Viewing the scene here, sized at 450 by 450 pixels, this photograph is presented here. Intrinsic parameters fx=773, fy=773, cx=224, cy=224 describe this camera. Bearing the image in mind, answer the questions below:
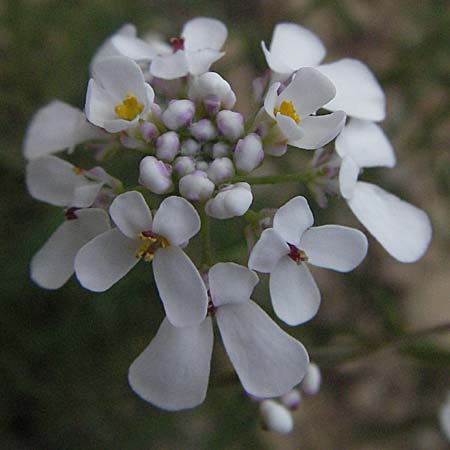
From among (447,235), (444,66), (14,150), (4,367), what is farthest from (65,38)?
(447,235)

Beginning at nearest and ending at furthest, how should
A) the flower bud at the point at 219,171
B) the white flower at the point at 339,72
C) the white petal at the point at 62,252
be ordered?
the flower bud at the point at 219,171
the white petal at the point at 62,252
the white flower at the point at 339,72

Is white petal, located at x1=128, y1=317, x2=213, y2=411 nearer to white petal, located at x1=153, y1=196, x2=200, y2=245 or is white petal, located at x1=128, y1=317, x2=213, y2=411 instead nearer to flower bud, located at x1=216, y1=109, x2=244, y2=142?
white petal, located at x1=153, y1=196, x2=200, y2=245

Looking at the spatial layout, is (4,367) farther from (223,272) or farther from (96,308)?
(223,272)

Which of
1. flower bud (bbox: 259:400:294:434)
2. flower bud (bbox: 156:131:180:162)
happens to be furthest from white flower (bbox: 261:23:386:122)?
flower bud (bbox: 259:400:294:434)

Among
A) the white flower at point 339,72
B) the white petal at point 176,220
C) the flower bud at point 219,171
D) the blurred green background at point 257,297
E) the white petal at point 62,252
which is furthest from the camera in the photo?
the blurred green background at point 257,297

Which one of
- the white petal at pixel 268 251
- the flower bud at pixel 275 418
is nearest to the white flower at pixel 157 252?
the white petal at pixel 268 251

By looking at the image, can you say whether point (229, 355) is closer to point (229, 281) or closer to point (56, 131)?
point (229, 281)

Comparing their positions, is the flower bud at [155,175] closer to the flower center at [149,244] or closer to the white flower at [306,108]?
the flower center at [149,244]
